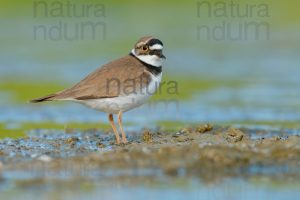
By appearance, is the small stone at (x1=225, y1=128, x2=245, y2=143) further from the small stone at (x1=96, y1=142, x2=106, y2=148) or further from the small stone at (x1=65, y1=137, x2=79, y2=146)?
the small stone at (x1=65, y1=137, x2=79, y2=146)

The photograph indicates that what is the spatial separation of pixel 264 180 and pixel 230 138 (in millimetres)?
3122

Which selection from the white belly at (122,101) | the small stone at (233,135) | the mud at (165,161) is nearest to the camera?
the mud at (165,161)

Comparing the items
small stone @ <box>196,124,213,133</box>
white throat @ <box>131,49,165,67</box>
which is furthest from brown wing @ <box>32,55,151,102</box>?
small stone @ <box>196,124,213,133</box>

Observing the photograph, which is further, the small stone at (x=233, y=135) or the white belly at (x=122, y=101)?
the small stone at (x=233, y=135)

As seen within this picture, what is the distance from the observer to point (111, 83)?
38.8 feet

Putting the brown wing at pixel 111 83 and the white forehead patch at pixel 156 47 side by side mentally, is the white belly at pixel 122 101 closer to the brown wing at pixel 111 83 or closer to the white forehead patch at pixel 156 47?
the brown wing at pixel 111 83

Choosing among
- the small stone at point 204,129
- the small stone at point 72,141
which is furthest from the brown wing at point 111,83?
the small stone at point 204,129

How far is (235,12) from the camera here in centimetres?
3131

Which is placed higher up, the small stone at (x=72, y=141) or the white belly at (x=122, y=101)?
the white belly at (x=122, y=101)

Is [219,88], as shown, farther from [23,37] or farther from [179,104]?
[23,37]

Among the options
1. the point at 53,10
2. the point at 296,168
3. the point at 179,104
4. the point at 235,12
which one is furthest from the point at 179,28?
the point at 296,168

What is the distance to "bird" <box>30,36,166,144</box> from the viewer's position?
38.6 ft

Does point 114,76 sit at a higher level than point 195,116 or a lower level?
higher

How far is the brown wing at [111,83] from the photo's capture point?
11.8m
